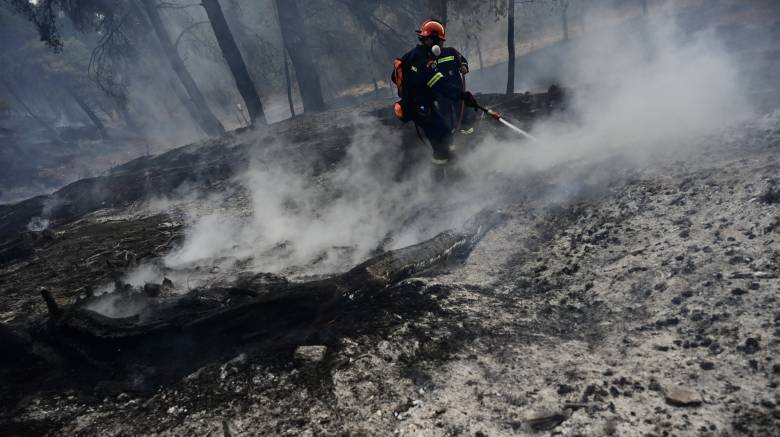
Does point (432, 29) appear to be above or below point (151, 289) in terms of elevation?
above

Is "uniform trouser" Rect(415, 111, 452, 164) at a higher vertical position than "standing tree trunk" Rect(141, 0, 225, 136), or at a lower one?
lower

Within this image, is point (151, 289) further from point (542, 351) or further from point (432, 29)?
point (432, 29)

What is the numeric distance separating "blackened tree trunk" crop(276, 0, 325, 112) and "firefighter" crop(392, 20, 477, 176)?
9.23 metres

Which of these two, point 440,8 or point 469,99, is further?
point 440,8

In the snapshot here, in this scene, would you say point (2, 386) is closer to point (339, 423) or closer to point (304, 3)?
point (339, 423)

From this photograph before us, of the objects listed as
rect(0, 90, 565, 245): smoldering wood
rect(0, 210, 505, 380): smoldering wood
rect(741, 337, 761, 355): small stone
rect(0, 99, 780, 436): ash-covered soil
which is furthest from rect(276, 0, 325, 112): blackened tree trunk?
rect(741, 337, 761, 355): small stone

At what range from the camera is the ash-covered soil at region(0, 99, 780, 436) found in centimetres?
222

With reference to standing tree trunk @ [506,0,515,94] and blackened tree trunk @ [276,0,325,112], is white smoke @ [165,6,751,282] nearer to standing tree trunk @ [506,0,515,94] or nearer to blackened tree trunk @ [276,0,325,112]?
standing tree trunk @ [506,0,515,94]

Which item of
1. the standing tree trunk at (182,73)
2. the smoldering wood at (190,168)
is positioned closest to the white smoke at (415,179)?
the smoldering wood at (190,168)

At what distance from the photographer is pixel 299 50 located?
13750 millimetres

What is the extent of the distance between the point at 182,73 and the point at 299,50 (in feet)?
17.8

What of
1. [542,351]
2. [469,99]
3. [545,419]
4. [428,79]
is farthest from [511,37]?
[545,419]

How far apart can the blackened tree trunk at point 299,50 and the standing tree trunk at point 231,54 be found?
1.59 m

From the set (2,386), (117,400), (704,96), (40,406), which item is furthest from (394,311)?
(704,96)
